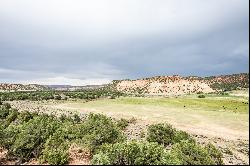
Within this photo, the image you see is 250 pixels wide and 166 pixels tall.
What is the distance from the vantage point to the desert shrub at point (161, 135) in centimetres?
4097

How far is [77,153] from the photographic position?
113 ft

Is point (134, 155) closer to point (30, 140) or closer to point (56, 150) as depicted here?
point (56, 150)

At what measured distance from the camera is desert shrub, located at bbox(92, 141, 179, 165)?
26.2 meters

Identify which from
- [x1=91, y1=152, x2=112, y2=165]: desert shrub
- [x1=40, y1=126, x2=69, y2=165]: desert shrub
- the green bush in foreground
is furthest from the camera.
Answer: [x1=40, y1=126, x2=69, y2=165]: desert shrub

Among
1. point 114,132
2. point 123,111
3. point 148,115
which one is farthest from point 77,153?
point 123,111

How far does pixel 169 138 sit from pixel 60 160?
14353mm

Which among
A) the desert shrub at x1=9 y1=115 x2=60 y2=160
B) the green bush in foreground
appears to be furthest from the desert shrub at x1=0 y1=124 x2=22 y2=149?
the desert shrub at x1=9 y1=115 x2=60 y2=160

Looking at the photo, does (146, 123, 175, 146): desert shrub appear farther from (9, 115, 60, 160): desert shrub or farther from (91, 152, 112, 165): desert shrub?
(91, 152, 112, 165): desert shrub

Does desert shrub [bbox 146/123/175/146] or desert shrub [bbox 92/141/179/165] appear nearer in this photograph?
desert shrub [bbox 92/141/179/165]

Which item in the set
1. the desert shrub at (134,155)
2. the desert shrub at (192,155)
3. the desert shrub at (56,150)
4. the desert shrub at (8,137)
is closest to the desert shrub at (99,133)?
the desert shrub at (56,150)

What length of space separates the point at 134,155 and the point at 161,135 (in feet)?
49.7

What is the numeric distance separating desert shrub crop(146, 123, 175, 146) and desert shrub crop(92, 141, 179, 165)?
13635 mm

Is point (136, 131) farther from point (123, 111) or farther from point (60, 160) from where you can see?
point (123, 111)

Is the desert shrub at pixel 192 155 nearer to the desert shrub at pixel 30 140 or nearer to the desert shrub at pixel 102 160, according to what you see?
the desert shrub at pixel 102 160
